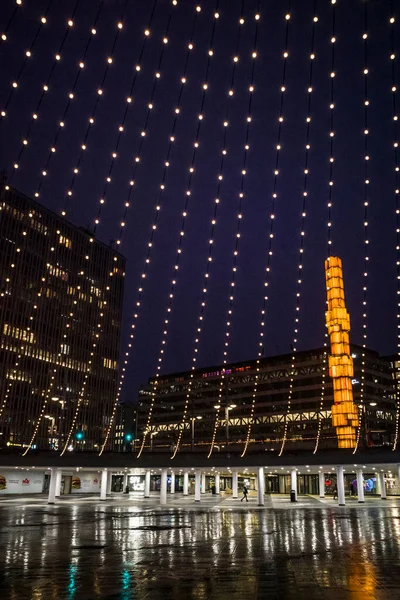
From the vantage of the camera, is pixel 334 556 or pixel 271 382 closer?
pixel 334 556

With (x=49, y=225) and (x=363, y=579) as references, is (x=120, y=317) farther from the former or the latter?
(x=363, y=579)

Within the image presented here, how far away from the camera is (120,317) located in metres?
130

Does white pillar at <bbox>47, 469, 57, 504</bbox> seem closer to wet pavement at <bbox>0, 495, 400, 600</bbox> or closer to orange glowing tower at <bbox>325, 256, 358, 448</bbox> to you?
wet pavement at <bbox>0, 495, 400, 600</bbox>

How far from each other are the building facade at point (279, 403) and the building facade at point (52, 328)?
14.6m

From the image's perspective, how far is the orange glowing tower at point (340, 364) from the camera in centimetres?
6400

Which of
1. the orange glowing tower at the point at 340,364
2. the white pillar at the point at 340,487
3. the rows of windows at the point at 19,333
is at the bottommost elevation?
the white pillar at the point at 340,487

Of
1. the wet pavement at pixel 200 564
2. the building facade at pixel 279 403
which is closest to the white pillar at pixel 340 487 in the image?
the wet pavement at pixel 200 564

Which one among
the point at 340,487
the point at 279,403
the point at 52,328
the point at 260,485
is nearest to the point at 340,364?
the point at 340,487

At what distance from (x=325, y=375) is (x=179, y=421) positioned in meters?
38.7

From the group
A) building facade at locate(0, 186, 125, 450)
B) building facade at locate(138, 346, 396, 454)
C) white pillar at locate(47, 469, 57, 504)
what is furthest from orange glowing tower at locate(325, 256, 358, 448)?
building facade at locate(0, 186, 125, 450)

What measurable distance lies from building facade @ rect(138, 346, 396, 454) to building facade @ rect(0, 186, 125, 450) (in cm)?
1464

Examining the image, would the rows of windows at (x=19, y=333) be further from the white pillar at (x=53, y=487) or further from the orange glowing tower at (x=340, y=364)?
the white pillar at (x=53, y=487)

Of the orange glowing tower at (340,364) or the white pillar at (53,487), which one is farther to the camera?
the orange glowing tower at (340,364)

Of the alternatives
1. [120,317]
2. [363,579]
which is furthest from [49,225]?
[363,579]
